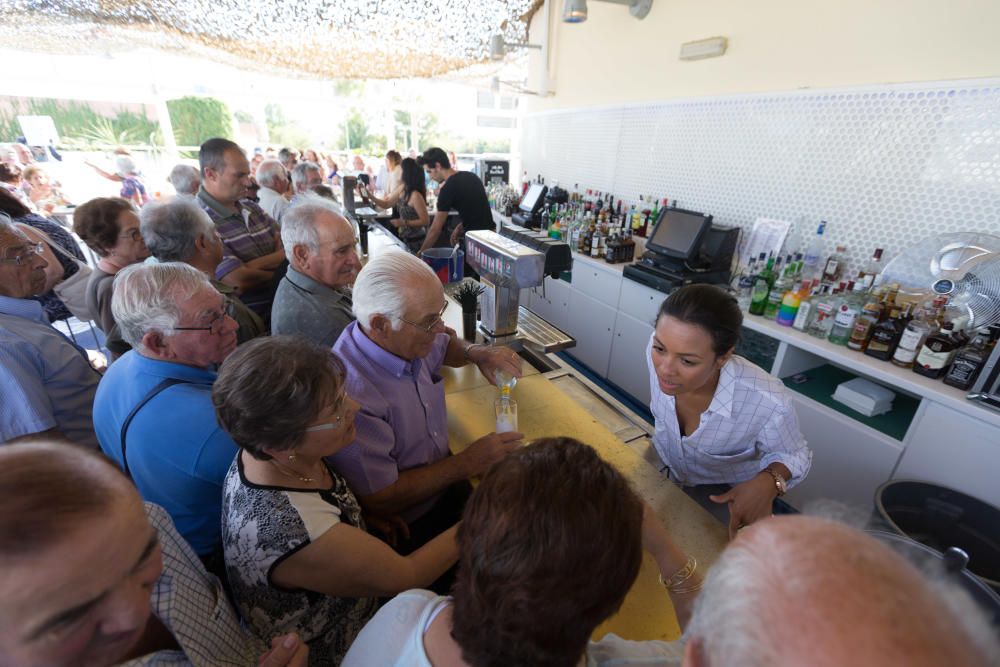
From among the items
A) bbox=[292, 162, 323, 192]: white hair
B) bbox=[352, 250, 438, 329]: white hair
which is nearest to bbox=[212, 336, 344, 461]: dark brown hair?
bbox=[352, 250, 438, 329]: white hair

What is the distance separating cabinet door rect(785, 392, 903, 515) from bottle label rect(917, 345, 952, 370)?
0.42 m

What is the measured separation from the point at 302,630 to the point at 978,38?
3.81 m

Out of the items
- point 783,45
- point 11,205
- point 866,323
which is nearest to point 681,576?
point 866,323

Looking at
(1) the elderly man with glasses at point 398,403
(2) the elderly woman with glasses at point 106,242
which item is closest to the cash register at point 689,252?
(1) the elderly man with glasses at point 398,403

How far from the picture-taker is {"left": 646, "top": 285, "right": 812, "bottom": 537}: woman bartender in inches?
56.5

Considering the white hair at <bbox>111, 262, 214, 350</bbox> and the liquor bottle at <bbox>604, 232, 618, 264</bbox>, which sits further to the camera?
the liquor bottle at <bbox>604, 232, 618, 264</bbox>

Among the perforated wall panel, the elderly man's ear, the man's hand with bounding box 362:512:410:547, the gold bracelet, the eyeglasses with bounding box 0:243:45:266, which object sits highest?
the perforated wall panel

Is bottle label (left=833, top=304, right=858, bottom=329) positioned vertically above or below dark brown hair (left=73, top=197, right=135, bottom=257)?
below

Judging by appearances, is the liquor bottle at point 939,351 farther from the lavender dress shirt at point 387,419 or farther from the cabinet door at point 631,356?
the lavender dress shirt at point 387,419

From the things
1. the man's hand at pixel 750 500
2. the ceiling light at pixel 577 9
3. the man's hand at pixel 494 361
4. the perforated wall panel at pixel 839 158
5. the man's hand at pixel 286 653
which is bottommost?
the man's hand at pixel 286 653

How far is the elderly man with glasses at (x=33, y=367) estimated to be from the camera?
1.43 meters

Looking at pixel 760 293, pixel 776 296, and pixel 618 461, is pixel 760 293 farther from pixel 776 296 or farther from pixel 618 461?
pixel 618 461

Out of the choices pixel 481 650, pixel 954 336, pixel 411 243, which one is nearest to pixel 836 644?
pixel 481 650

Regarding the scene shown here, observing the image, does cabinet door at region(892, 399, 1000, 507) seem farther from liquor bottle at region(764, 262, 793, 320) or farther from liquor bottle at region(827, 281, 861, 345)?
liquor bottle at region(764, 262, 793, 320)
